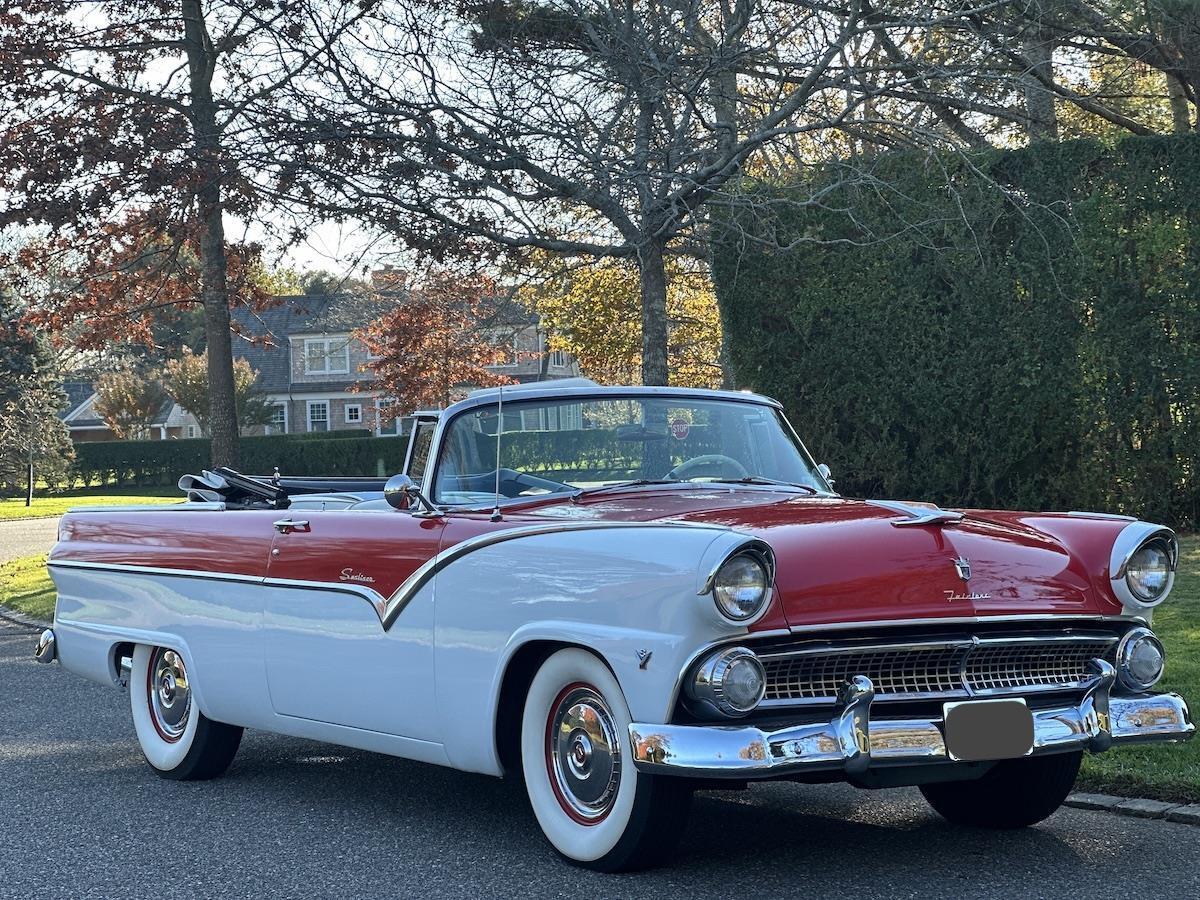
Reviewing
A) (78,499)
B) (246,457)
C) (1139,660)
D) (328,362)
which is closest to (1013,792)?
(1139,660)

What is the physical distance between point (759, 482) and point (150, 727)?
3.03 metres

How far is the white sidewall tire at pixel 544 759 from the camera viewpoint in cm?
484

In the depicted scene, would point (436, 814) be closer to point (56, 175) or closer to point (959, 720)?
point (959, 720)

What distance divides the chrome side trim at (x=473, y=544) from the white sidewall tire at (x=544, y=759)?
0.41m

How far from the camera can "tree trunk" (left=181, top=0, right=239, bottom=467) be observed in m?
14.3

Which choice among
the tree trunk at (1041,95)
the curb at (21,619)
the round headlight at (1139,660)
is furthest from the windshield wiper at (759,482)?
the tree trunk at (1041,95)

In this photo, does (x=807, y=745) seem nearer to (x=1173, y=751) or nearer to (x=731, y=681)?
(x=731, y=681)

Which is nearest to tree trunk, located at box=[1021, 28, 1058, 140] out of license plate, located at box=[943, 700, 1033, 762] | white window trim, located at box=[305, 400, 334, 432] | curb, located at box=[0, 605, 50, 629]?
curb, located at box=[0, 605, 50, 629]

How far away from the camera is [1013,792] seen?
5.64 meters

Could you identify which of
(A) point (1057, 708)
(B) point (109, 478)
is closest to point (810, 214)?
(A) point (1057, 708)

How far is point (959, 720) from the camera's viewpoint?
4.71 m

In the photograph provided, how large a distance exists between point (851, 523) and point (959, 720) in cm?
71

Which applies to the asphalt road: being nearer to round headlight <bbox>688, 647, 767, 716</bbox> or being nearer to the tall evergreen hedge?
round headlight <bbox>688, 647, 767, 716</bbox>

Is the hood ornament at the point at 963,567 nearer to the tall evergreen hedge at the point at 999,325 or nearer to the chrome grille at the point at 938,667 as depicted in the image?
the chrome grille at the point at 938,667
